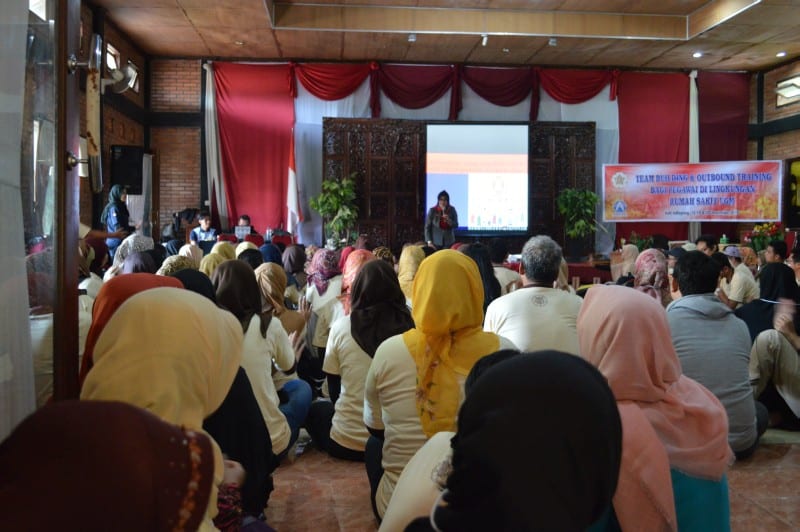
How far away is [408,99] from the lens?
11.2 metres

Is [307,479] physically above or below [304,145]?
below

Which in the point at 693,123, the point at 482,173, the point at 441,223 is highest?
the point at 693,123

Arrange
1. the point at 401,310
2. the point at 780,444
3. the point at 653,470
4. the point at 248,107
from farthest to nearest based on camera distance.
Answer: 1. the point at 248,107
2. the point at 780,444
3. the point at 401,310
4. the point at 653,470

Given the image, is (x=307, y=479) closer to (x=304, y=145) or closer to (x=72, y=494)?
(x=72, y=494)

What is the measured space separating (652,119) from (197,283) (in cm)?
1050

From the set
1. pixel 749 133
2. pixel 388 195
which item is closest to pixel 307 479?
pixel 388 195

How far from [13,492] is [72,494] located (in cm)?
7

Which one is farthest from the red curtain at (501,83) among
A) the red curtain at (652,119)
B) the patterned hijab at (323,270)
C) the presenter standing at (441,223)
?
the patterned hijab at (323,270)

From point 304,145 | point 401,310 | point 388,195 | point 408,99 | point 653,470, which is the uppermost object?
point 408,99

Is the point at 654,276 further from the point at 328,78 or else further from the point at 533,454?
the point at 328,78

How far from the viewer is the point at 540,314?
316cm

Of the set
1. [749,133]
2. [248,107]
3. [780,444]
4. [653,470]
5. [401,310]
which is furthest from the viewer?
→ [749,133]

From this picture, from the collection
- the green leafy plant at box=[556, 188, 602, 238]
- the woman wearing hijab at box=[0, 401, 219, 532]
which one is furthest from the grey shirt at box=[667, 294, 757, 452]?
the green leafy plant at box=[556, 188, 602, 238]

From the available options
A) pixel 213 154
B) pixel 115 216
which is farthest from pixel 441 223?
pixel 115 216
